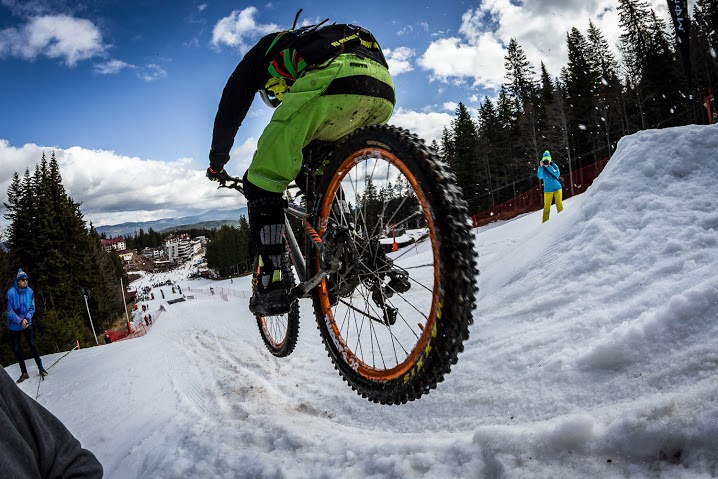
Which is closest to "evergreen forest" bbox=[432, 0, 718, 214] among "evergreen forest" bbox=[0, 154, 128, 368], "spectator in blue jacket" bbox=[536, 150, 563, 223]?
"spectator in blue jacket" bbox=[536, 150, 563, 223]

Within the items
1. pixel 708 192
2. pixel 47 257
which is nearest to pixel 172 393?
pixel 708 192

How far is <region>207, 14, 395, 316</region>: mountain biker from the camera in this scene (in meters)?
2.15

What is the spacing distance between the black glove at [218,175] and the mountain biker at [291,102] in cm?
39

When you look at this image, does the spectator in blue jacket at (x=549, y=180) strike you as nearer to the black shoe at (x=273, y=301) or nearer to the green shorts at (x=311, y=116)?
the green shorts at (x=311, y=116)

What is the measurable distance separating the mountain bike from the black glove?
67 cm

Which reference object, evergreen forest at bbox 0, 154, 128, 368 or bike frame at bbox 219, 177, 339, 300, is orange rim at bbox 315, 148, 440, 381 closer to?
bike frame at bbox 219, 177, 339, 300

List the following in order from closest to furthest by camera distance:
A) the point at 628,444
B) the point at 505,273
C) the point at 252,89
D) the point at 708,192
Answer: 1. the point at 628,444
2. the point at 252,89
3. the point at 708,192
4. the point at 505,273

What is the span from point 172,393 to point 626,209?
4.43 m

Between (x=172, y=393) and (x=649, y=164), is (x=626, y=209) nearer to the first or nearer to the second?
(x=649, y=164)

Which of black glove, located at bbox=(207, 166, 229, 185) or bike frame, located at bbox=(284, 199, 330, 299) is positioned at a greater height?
black glove, located at bbox=(207, 166, 229, 185)

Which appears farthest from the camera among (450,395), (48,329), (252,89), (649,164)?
(48,329)

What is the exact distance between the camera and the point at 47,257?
110ft

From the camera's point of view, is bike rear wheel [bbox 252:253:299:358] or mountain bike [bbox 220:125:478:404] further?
bike rear wheel [bbox 252:253:299:358]

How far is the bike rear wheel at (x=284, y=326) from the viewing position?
3044mm
